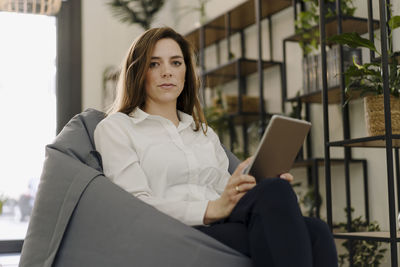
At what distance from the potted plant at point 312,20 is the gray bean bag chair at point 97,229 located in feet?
6.08

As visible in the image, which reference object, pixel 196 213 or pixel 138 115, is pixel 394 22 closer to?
pixel 138 115

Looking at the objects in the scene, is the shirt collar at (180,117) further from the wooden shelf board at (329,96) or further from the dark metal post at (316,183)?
the dark metal post at (316,183)

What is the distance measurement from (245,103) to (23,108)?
200cm

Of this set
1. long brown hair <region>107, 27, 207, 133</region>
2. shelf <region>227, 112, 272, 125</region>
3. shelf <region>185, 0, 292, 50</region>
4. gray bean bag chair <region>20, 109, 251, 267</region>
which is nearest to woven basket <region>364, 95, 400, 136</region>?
long brown hair <region>107, 27, 207, 133</region>

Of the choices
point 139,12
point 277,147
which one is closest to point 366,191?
point 277,147

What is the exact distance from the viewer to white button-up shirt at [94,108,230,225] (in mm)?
1600

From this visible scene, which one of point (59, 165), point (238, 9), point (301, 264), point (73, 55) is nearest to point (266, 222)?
point (301, 264)

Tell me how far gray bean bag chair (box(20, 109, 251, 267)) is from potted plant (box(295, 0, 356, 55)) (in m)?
1.85

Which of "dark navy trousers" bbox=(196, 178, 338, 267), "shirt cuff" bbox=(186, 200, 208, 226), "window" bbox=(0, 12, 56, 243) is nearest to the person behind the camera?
"dark navy trousers" bbox=(196, 178, 338, 267)

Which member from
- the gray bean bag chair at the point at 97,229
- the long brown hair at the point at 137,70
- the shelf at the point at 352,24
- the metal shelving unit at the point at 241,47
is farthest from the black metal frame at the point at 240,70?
the gray bean bag chair at the point at 97,229

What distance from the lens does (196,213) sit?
1.52 metres

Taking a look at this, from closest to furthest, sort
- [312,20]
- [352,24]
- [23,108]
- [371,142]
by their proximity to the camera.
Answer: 1. [371,142]
2. [352,24]
3. [312,20]
4. [23,108]

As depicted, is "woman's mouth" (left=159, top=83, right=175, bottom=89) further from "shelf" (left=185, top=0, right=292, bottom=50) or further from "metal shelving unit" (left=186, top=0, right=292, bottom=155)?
"shelf" (left=185, top=0, right=292, bottom=50)

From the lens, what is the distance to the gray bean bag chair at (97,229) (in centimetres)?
144
